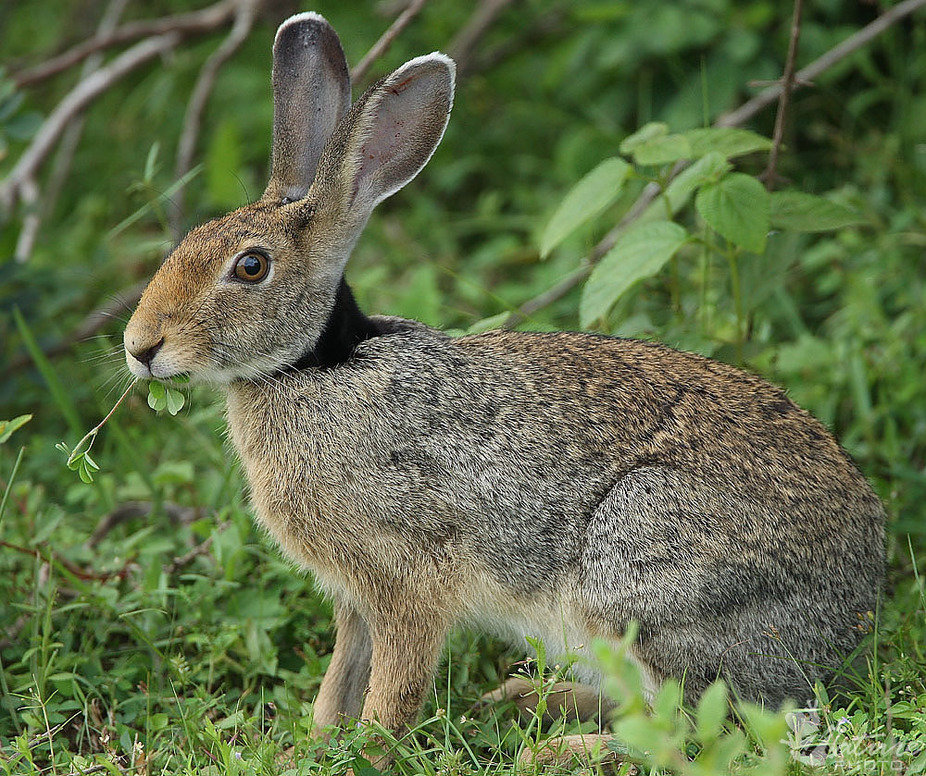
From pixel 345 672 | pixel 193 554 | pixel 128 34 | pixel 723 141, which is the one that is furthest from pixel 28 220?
pixel 723 141

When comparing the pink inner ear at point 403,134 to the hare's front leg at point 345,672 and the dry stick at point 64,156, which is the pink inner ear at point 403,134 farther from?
the dry stick at point 64,156

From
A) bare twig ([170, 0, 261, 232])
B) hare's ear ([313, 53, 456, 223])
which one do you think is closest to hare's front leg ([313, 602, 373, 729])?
hare's ear ([313, 53, 456, 223])

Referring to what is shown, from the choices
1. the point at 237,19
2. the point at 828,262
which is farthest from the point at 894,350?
the point at 237,19

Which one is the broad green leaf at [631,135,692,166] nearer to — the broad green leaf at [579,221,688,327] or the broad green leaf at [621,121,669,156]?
the broad green leaf at [621,121,669,156]

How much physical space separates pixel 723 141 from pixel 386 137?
1.53 metres

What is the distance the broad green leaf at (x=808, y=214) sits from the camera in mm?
5004

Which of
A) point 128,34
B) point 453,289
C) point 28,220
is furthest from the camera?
point 453,289

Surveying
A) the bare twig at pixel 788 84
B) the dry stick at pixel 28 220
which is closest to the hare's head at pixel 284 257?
the bare twig at pixel 788 84

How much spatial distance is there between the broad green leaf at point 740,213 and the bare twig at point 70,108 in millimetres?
4020

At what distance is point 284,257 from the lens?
421 cm

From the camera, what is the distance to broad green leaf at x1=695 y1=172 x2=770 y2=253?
4648 millimetres

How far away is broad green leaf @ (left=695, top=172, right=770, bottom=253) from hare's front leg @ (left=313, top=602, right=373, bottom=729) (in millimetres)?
2149

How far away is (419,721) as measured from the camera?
4.14 meters

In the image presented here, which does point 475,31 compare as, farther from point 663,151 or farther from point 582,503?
point 582,503
